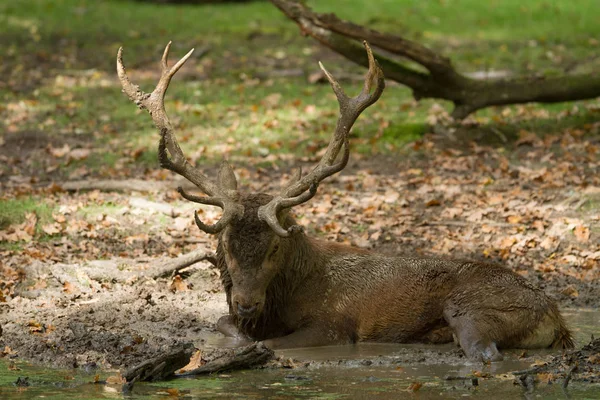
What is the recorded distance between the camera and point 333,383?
24.3 ft

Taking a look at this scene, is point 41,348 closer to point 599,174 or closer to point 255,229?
point 255,229

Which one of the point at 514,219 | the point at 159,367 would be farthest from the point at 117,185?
the point at 159,367

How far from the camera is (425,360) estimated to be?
8.19 m

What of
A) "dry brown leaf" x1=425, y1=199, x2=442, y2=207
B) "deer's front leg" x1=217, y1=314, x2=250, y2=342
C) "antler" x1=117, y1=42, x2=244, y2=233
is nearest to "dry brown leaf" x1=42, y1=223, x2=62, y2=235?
"antler" x1=117, y1=42, x2=244, y2=233

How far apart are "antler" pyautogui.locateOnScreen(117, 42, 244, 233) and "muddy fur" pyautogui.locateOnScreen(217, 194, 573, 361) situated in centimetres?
16

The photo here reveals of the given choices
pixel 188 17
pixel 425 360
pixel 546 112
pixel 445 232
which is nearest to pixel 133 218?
pixel 445 232

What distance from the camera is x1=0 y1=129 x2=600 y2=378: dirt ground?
8.84m

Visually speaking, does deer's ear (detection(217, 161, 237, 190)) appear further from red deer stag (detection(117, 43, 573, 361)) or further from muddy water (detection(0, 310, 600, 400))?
muddy water (detection(0, 310, 600, 400))

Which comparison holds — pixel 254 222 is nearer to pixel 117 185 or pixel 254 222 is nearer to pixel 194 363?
pixel 194 363

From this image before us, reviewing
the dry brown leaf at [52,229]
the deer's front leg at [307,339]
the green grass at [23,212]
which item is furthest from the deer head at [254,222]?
the green grass at [23,212]

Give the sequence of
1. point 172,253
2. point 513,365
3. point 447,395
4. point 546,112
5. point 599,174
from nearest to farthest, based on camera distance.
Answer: point 447,395, point 513,365, point 172,253, point 599,174, point 546,112

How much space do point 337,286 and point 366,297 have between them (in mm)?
286

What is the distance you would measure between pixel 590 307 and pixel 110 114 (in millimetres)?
10335

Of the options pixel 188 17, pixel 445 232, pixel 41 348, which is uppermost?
pixel 188 17
